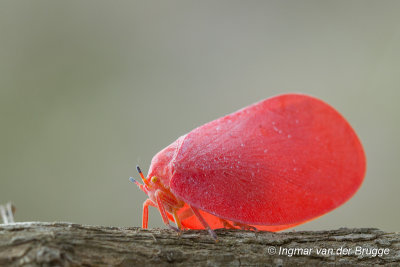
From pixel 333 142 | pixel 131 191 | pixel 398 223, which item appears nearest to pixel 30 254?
pixel 333 142

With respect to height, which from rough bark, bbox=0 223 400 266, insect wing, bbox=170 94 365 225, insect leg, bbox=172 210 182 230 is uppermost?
insect wing, bbox=170 94 365 225

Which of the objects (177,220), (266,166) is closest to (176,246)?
(177,220)

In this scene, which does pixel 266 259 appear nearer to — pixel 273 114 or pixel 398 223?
pixel 273 114

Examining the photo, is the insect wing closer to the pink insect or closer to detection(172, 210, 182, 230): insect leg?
the pink insect

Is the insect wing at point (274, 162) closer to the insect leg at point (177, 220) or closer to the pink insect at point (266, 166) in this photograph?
the pink insect at point (266, 166)

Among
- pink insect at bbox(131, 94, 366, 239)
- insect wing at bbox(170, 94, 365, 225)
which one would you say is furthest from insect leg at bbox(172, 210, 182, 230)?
insect wing at bbox(170, 94, 365, 225)
